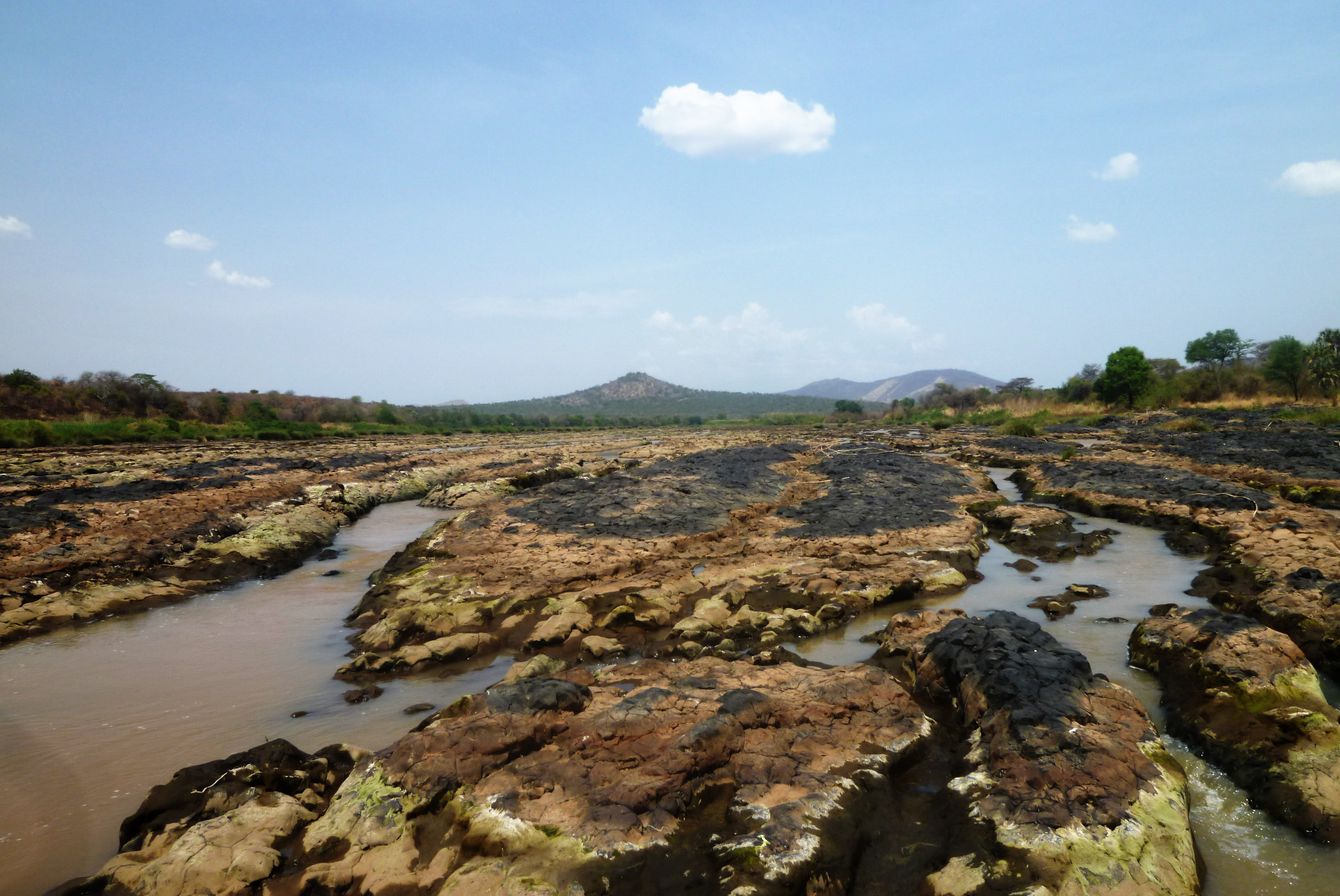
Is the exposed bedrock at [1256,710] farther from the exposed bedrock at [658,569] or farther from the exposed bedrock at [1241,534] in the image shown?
the exposed bedrock at [658,569]

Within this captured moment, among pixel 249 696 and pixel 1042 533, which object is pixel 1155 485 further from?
pixel 249 696

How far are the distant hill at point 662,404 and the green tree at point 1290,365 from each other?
85017 mm

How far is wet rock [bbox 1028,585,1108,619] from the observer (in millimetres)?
7453

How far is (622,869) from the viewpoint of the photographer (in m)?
3.25

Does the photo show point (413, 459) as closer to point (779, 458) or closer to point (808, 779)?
point (779, 458)

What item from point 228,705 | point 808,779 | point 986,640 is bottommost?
point 228,705

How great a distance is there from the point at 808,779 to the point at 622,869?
54.8 inches

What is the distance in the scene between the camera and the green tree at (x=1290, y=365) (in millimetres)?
39406

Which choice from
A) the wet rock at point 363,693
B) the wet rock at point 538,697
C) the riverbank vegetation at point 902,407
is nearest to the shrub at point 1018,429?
the riverbank vegetation at point 902,407

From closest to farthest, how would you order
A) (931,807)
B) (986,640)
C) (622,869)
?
(622,869)
(931,807)
(986,640)

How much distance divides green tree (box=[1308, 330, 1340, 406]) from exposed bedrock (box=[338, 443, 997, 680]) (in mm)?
40965

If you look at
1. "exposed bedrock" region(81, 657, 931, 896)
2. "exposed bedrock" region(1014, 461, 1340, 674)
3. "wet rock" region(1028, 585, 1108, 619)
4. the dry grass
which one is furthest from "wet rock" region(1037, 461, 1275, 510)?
the dry grass

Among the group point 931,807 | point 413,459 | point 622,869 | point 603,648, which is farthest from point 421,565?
point 413,459

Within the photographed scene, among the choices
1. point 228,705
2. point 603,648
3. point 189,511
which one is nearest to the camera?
point 228,705
